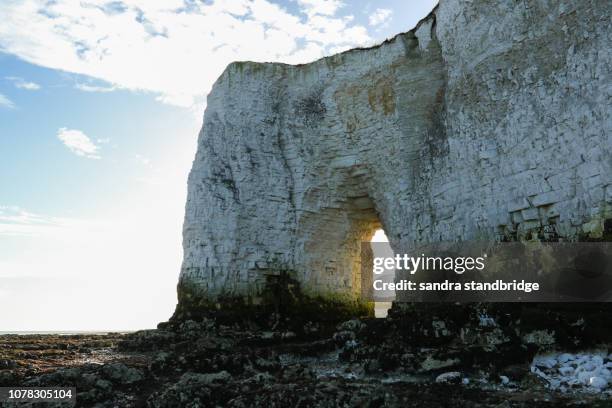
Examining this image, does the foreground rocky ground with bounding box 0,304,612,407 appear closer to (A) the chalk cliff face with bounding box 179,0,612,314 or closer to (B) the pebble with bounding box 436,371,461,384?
(B) the pebble with bounding box 436,371,461,384

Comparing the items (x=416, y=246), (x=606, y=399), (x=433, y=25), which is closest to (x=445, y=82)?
(x=433, y=25)

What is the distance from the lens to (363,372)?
1109 centimetres

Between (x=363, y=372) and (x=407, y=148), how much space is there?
10239mm

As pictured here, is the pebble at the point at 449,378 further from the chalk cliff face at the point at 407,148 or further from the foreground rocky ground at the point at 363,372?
the chalk cliff face at the point at 407,148

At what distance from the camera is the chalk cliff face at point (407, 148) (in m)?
13.1

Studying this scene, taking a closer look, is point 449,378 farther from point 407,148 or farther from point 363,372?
point 407,148

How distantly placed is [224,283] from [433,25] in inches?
482

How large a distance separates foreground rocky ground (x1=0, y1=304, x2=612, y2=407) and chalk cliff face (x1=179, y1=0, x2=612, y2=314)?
3816mm

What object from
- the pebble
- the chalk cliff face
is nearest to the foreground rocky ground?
the pebble

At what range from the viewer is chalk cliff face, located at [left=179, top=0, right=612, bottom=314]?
13.1 metres

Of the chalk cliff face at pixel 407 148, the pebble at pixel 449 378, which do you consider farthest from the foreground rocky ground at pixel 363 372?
the chalk cliff face at pixel 407 148

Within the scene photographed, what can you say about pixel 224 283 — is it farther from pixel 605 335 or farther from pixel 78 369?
pixel 605 335

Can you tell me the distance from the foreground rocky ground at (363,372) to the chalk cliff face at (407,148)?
382 centimetres

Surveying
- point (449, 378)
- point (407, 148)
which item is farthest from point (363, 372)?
point (407, 148)
